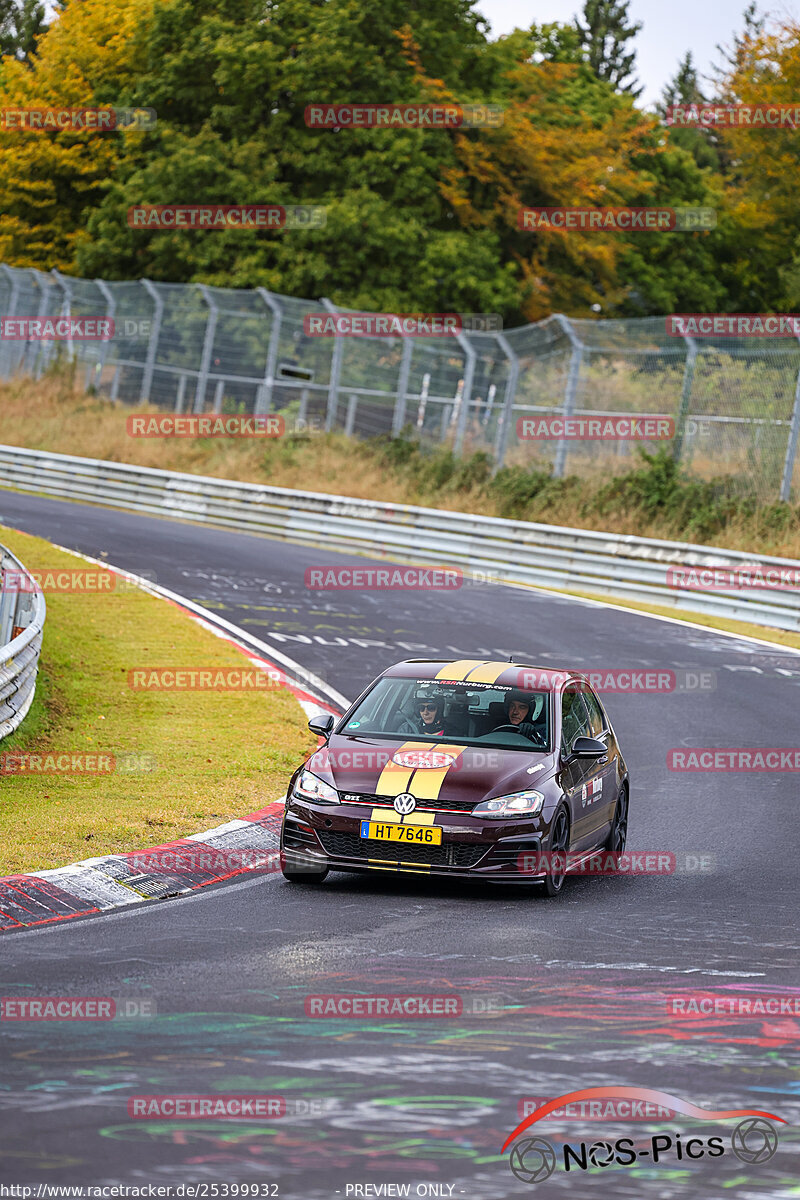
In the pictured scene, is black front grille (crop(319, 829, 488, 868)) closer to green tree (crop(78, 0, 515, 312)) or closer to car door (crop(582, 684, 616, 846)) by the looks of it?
car door (crop(582, 684, 616, 846))

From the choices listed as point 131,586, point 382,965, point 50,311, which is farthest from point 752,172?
point 382,965

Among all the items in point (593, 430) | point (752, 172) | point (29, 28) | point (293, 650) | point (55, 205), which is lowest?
point (293, 650)

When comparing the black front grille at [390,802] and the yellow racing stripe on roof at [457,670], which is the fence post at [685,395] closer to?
the yellow racing stripe on roof at [457,670]

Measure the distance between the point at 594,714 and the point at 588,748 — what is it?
1.26 m

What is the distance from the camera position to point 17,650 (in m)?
12.9

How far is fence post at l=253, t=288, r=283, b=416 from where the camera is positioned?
36.6 m

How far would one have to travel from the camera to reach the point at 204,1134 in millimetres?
5125

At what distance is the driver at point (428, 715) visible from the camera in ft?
34.4

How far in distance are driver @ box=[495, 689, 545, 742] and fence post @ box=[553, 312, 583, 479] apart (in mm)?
19740

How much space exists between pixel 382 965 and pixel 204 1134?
99.4 inches

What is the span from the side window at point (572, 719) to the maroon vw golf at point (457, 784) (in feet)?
0.05

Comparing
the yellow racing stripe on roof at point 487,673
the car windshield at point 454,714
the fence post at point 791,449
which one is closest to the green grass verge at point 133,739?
the car windshield at point 454,714

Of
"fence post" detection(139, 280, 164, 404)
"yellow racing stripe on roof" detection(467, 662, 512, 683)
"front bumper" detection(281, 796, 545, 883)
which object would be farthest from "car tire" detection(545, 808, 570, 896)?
"fence post" detection(139, 280, 164, 404)

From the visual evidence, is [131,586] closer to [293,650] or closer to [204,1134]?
[293,650]
